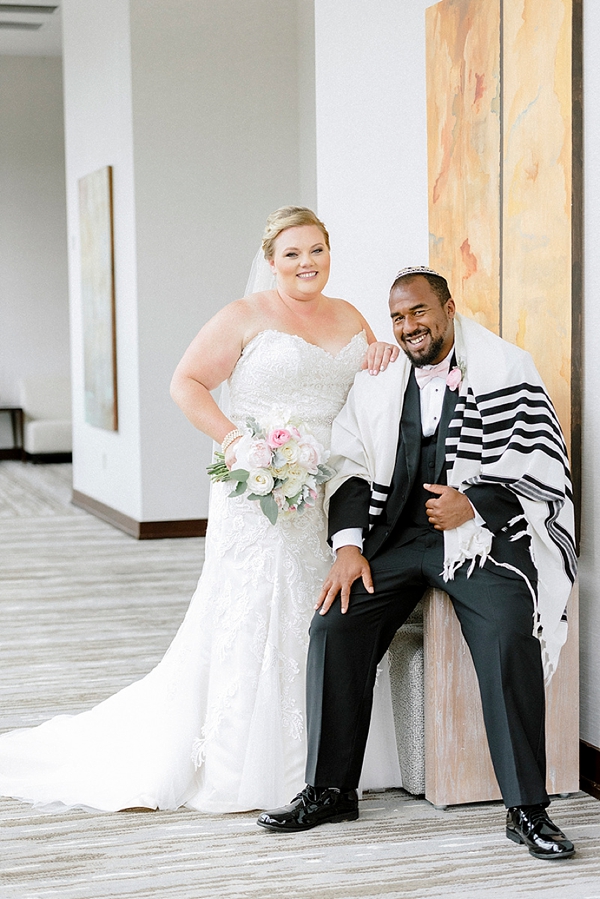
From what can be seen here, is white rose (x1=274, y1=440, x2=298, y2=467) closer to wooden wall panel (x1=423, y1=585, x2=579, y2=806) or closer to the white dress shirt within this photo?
the white dress shirt

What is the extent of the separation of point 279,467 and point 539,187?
3.82 feet

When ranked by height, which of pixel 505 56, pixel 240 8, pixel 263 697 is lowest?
pixel 263 697

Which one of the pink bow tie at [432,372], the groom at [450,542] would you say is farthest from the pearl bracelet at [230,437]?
the pink bow tie at [432,372]

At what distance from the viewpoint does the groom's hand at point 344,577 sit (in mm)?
3037

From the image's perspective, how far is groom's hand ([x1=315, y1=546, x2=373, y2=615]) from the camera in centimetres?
304

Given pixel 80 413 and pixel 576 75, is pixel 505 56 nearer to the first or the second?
pixel 576 75

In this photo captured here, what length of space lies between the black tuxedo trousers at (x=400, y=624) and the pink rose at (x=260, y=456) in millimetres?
293

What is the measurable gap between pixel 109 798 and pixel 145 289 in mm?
4674

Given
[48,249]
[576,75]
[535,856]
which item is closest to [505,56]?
[576,75]

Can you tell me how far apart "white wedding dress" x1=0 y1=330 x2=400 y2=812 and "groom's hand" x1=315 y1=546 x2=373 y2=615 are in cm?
18

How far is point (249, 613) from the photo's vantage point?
10.5 ft

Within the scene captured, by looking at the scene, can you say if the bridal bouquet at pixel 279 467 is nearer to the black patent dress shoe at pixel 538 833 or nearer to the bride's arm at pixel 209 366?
the bride's arm at pixel 209 366

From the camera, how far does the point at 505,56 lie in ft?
11.5

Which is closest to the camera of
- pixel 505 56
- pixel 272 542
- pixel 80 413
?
pixel 272 542
